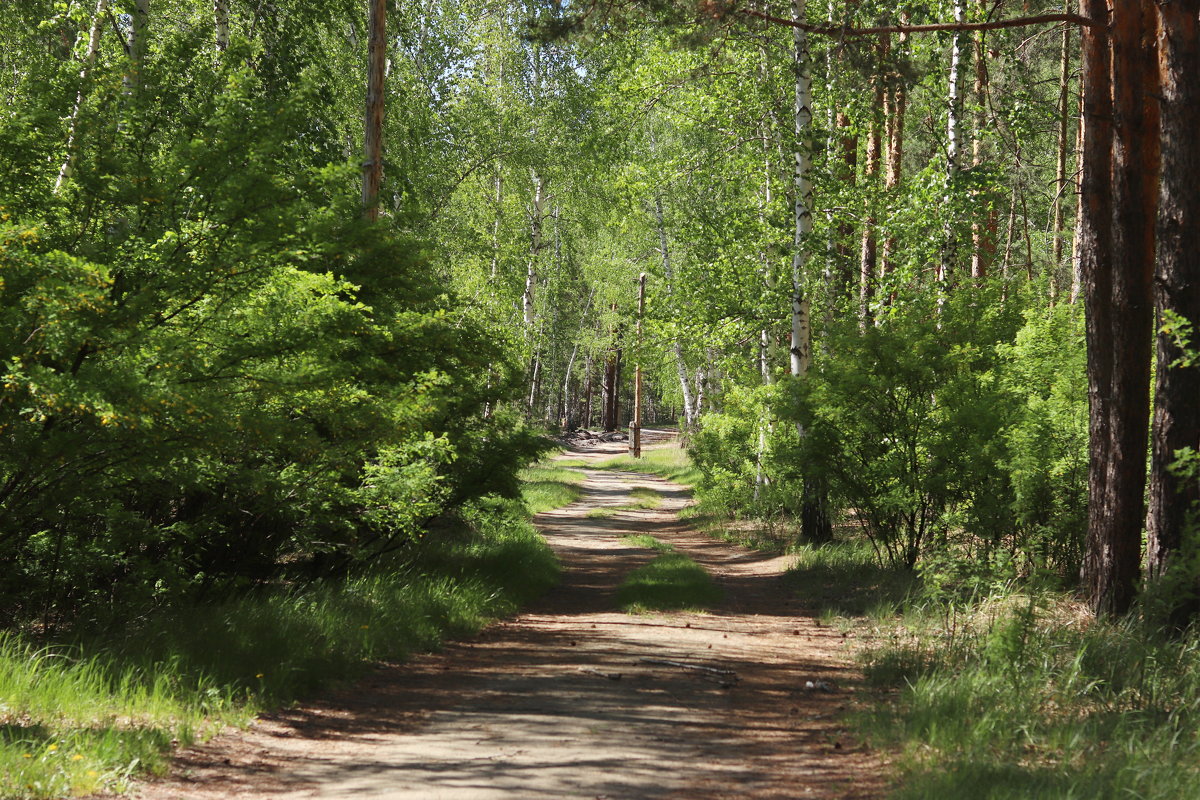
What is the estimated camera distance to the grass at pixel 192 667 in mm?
5125

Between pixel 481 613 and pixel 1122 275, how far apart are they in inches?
261

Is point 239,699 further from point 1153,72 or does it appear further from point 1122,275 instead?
point 1153,72

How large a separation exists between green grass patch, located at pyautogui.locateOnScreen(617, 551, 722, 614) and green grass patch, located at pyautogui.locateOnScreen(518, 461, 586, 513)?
5504mm

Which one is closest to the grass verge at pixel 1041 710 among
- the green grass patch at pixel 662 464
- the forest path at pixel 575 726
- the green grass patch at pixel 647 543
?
the forest path at pixel 575 726

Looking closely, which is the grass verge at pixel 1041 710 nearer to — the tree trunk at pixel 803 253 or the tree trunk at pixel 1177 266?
the tree trunk at pixel 1177 266

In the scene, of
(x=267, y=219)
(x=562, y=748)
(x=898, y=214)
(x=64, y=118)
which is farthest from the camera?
(x=898, y=214)

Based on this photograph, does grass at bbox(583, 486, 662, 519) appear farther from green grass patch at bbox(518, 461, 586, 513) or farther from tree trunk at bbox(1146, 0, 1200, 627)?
tree trunk at bbox(1146, 0, 1200, 627)

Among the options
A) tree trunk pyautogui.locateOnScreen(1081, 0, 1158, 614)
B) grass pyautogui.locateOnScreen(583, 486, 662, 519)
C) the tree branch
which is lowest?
grass pyautogui.locateOnScreen(583, 486, 662, 519)

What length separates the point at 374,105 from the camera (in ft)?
45.0

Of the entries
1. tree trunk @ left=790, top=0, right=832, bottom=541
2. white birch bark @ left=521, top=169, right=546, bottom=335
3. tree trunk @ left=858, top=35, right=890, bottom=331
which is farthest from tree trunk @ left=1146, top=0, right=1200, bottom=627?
white birch bark @ left=521, top=169, right=546, bottom=335

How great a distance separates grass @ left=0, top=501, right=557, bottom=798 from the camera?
5.12 meters

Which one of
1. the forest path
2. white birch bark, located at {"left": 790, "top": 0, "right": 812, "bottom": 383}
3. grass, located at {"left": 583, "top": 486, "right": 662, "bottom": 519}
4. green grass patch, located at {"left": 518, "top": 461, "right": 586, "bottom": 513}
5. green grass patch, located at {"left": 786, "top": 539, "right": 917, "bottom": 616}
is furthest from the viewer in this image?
green grass patch, located at {"left": 518, "top": 461, "right": 586, "bottom": 513}

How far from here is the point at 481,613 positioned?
35.3 feet

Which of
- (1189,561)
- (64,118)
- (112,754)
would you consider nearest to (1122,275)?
(1189,561)
